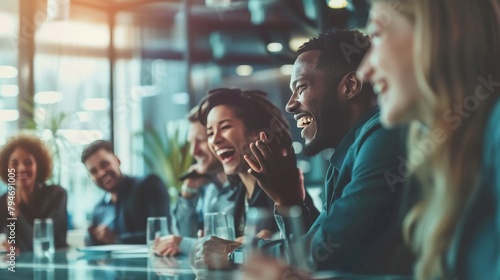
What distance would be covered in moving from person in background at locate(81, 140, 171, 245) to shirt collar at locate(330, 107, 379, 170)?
5.77 feet

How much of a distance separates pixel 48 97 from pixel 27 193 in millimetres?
834

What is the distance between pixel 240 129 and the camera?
3.12 m

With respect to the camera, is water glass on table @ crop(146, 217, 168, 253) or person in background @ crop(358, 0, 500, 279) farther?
water glass on table @ crop(146, 217, 168, 253)

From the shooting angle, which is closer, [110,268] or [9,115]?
[110,268]

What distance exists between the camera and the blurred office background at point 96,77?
4.16m

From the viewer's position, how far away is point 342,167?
2.12 metres

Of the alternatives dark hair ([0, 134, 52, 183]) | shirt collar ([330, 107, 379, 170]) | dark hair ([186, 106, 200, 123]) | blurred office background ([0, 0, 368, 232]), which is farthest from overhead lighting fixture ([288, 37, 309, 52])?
dark hair ([0, 134, 52, 183])

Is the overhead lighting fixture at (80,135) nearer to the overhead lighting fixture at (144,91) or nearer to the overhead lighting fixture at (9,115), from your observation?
the overhead lighting fixture at (9,115)

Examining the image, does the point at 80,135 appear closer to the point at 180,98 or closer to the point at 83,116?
the point at 83,116

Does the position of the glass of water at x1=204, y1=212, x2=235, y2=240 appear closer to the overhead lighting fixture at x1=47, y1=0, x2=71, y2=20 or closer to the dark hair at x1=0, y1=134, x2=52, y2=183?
the dark hair at x1=0, y1=134, x2=52, y2=183

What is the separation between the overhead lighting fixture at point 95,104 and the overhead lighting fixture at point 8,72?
1.54 ft

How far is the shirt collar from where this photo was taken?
224 centimetres

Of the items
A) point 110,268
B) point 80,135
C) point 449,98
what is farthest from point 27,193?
point 449,98

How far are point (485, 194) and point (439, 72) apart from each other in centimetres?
28
